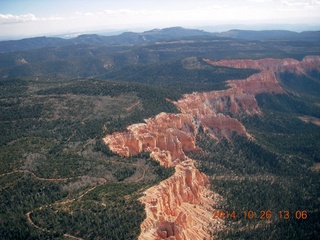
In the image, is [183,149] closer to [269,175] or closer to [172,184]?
[269,175]

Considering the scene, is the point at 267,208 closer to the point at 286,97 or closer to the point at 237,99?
the point at 237,99

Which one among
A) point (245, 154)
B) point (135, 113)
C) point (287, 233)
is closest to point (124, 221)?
point (287, 233)

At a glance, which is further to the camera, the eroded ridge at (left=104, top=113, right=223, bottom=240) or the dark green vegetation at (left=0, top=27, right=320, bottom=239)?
the eroded ridge at (left=104, top=113, right=223, bottom=240)

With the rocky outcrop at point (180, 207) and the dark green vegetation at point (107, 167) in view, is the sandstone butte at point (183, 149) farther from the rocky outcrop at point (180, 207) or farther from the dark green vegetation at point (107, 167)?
the dark green vegetation at point (107, 167)

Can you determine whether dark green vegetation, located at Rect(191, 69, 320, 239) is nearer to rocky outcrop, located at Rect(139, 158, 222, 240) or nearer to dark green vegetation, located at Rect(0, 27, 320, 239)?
dark green vegetation, located at Rect(0, 27, 320, 239)

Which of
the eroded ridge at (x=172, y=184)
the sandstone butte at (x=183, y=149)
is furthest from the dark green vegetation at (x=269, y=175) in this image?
the eroded ridge at (x=172, y=184)

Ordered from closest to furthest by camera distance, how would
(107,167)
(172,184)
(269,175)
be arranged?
(172,184) → (107,167) → (269,175)
